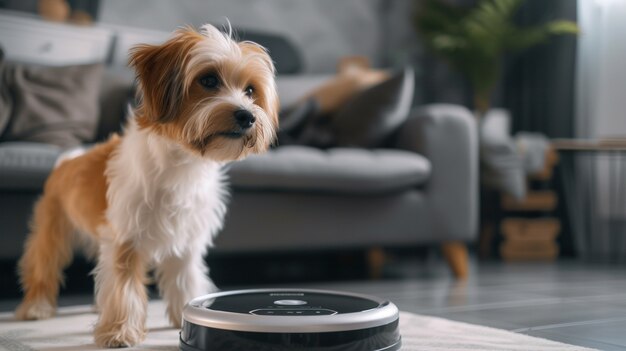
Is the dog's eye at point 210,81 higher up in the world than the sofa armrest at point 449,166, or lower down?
higher up

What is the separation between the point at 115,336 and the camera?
4.56 feet

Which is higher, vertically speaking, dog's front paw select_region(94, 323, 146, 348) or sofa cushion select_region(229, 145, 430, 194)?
sofa cushion select_region(229, 145, 430, 194)

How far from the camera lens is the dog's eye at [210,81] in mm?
1388

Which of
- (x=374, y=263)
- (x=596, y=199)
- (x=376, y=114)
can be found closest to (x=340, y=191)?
(x=376, y=114)

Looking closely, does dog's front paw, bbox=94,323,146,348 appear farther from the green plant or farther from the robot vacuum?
the green plant

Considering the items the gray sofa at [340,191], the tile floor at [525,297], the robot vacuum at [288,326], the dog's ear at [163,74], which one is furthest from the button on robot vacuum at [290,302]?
the gray sofa at [340,191]

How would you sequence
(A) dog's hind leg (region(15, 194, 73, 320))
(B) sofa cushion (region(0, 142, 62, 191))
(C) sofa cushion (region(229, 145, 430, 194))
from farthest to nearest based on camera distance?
(C) sofa cushion (region(229, 145, 430, 194)) → (B) sofa cushion (region(0, 142, 62, 191)) → (A) dog's hind leg (region(15, 194, 73, 320))

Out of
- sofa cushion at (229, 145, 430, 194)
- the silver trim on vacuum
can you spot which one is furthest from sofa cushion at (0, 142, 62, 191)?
the silver trim on vacuum

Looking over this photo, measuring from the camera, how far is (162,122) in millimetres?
1388

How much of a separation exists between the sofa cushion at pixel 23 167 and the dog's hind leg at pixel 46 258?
28 cm

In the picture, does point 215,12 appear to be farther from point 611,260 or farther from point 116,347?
point 116,347

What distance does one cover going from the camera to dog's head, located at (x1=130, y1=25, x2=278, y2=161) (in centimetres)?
135

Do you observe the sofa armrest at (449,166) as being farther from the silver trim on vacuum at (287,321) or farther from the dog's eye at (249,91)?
the silver trim on vacuum at (287,321)

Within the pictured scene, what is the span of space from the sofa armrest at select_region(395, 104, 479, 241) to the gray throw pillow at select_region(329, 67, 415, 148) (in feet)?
0.37
